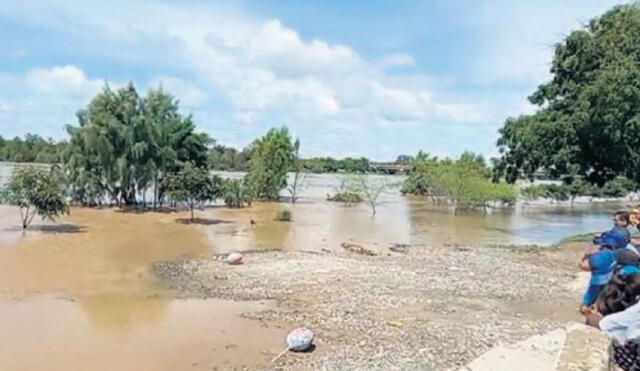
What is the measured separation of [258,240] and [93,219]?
35.6ft

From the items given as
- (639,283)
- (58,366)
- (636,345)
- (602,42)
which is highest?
(602,42)

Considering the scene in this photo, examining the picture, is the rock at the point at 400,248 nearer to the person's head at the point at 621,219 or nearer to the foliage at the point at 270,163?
the person's head at the point at 621,219

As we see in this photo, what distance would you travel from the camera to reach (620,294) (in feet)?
13.7

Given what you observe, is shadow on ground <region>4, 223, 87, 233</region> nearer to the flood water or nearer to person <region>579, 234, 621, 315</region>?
the flood water

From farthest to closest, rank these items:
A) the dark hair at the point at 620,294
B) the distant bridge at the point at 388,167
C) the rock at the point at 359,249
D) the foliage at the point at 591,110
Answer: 1. the distant bridge at the point at 388,167
2. the rock at the point at 359,249
3. the foliage at the point at 591,110
4. the dark hair at the point at 620,294

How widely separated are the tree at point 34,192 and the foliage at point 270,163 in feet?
73.8

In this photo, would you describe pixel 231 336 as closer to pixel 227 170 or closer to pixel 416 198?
pixel 416 198

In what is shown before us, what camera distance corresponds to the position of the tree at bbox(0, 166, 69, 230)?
2552cm

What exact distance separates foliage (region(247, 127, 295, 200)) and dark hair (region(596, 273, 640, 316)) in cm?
4446

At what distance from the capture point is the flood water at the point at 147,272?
992 centimetres

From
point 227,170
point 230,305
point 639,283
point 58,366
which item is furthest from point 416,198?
point 639,283

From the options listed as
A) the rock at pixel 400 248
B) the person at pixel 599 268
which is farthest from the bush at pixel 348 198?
the person at pixel 599 268

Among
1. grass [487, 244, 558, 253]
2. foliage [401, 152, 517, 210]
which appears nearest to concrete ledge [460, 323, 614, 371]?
grass [487, 244, 558, 253]

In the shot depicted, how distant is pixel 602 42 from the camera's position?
21.1 metres
